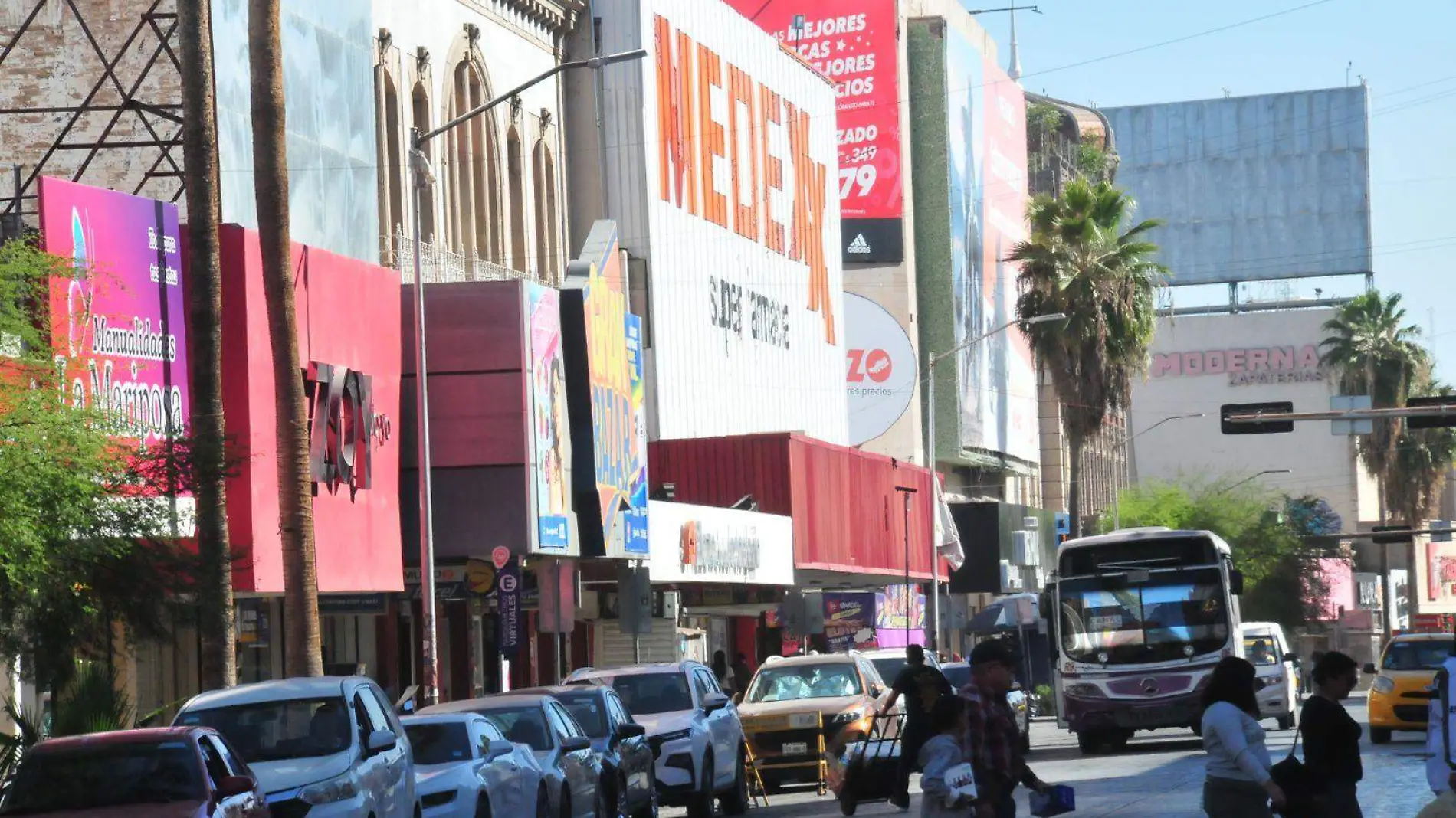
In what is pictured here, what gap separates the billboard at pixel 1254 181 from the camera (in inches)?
5167

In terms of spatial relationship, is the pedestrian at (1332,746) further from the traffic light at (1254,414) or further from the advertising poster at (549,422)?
the traffic light at (1254,414)

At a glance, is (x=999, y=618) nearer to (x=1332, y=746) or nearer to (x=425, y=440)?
(x=425, y=440)

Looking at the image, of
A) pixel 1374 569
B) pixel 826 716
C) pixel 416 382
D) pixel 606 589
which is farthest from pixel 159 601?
pixel 1374 569

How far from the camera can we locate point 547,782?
20.1 m

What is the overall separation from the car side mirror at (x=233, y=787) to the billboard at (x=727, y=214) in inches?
1396

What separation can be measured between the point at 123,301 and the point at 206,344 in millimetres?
3420

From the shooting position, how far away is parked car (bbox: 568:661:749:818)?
25.0 metres

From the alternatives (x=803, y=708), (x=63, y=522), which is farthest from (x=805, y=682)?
(x=63, y=522)

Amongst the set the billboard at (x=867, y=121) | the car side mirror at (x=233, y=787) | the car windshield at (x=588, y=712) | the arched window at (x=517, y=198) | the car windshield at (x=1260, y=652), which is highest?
the billboard at (x=867, y=121)

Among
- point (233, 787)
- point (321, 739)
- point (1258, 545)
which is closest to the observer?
point (233, 787)

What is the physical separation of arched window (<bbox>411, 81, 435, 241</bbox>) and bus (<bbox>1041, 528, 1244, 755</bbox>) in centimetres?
1271

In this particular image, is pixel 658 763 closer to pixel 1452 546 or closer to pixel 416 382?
pixel 416 382

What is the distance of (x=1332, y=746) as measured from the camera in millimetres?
12102

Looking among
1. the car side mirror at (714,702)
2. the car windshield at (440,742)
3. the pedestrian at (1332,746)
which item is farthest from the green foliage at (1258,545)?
the pedestrian at (1332,746)
